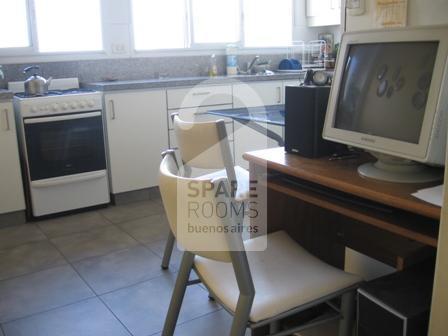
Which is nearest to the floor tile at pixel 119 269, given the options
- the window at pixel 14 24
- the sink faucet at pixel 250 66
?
the window at pixel 14 24

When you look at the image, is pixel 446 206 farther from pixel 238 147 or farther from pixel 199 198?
pixel 238 147

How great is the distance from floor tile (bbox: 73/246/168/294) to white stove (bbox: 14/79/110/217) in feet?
2.95

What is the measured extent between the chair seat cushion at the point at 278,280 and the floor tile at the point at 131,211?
200 cm

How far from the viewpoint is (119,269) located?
2736 mm

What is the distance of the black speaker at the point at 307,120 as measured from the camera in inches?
66.8

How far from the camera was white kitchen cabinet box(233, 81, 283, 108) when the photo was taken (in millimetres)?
4348

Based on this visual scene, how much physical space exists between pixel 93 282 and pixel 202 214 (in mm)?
1526

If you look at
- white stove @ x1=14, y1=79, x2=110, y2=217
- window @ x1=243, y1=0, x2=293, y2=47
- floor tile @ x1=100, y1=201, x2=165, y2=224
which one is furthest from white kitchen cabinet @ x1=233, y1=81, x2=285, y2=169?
white stove @ x1=14, y1=79, x2=110, y2=217

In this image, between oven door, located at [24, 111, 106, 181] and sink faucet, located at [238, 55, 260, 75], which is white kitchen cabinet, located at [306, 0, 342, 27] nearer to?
sink faucet, located at [238, 55, 260, 75]

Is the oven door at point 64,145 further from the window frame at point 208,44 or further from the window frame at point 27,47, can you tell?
the window frame at point 208,44

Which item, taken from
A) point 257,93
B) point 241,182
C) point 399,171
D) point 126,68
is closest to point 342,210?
point 399,171

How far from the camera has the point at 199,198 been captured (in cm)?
125

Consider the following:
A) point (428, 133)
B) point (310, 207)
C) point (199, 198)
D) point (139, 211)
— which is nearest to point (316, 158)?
point (310, 207)

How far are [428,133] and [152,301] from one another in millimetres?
1579
